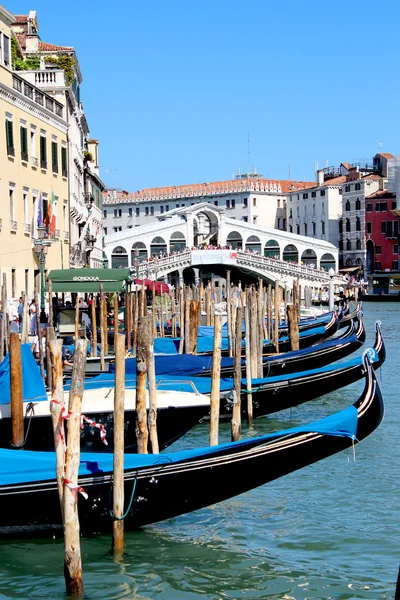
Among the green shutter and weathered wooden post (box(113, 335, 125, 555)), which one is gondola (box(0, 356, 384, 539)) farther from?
the green shutter

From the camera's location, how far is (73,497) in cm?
464

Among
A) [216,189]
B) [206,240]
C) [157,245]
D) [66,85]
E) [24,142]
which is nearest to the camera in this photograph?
[24,142]

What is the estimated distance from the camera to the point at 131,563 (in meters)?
5.37

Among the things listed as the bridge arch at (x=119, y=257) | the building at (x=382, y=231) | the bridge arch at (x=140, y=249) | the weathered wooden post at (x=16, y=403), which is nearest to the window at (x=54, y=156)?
the weathered wooden post at (x=16, y=403)

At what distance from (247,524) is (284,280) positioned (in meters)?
28.6

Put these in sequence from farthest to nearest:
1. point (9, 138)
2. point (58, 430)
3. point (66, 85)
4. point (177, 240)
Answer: point (177, 240)
point (66, 85)
point (9, 138)
point (58, 430)

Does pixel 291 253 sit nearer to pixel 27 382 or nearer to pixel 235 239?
pixel 235 239

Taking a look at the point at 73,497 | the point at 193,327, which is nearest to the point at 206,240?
the point at 193,327

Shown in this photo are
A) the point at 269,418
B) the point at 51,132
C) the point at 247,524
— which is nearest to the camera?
the point at 247,524

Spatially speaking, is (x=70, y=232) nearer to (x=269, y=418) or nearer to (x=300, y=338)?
(x=300, y=338)

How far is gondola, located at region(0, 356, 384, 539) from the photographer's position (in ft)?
17.6

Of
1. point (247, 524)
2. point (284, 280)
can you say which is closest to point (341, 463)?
point (247, 524)

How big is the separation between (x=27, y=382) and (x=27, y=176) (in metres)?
9.32

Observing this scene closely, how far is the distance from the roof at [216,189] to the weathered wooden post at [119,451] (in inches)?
1957
